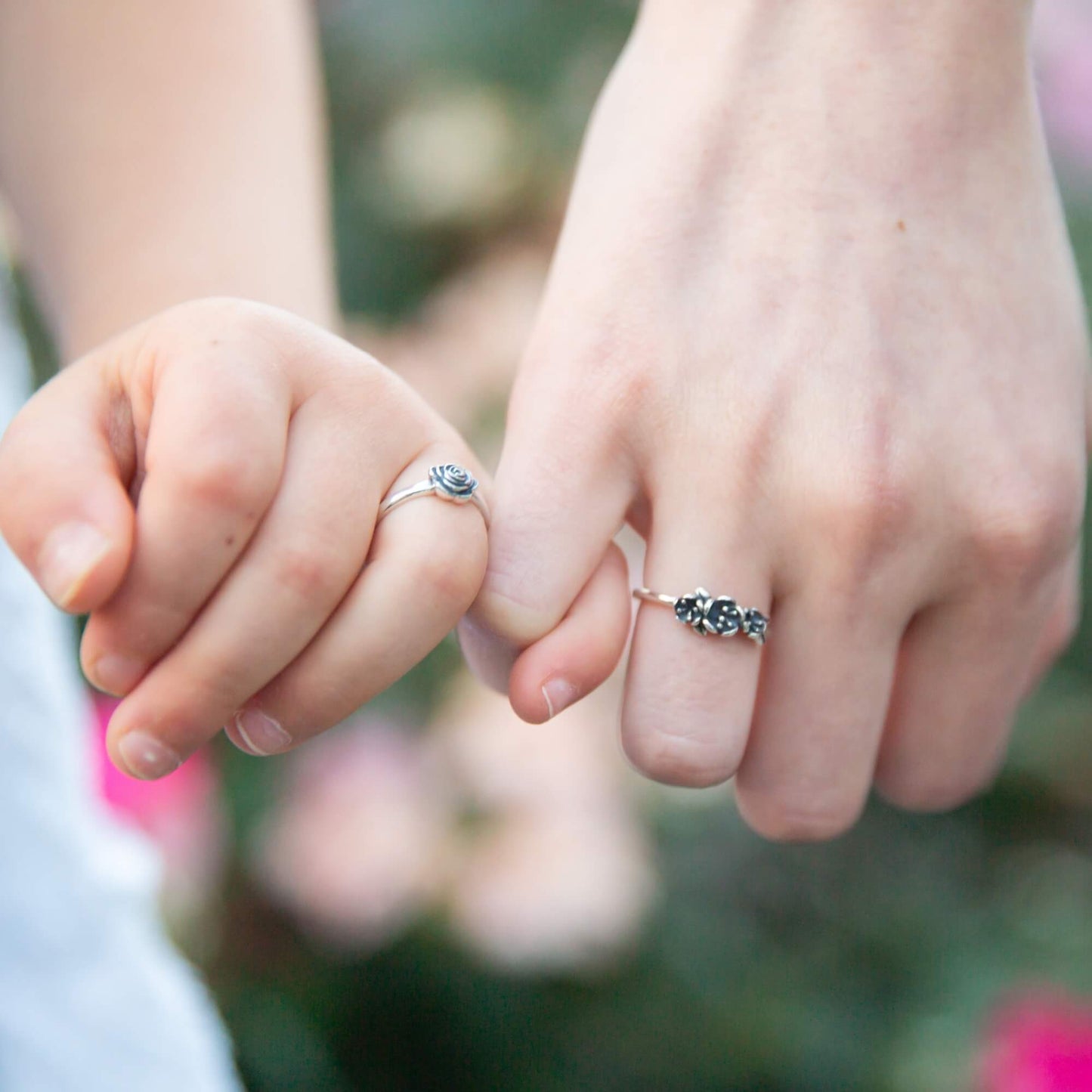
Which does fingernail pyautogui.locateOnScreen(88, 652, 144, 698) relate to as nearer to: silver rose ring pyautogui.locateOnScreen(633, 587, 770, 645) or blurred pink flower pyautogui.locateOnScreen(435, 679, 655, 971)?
silver rose ring pyautogui.locateOnScreen(633, 587, 770, 645)

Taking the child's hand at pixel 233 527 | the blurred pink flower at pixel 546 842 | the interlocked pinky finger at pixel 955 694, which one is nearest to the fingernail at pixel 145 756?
the child's hand at pixel 233 527

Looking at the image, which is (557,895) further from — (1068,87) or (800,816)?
(1068,87)

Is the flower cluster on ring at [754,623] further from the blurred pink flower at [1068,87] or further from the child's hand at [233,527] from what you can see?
the blurred pink flower at [1068,87]

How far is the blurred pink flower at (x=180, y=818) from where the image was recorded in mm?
1413

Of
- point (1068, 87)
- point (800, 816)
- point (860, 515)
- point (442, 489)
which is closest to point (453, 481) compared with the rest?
point (442, 489)

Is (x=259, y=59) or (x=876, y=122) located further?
(x=259, y=59)

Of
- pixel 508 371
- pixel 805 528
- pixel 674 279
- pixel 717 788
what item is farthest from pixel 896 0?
pixel 717 788

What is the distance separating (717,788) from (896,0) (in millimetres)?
1049

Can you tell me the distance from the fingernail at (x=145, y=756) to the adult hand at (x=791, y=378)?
0.64 ft

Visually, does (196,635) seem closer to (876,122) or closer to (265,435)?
(265,435)

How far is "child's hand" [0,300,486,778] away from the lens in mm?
508

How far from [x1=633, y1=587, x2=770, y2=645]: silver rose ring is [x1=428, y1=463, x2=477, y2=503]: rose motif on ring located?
0.14m

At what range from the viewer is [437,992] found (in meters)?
1.48

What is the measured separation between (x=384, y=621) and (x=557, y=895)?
0.90 meters
